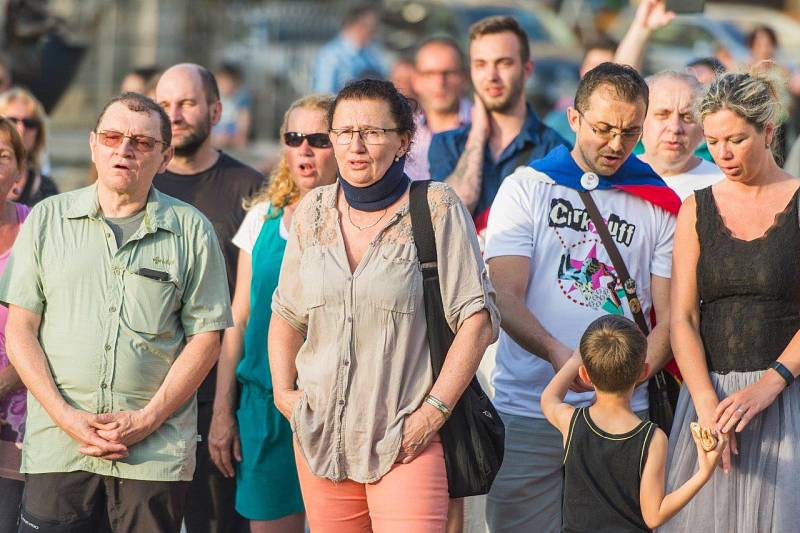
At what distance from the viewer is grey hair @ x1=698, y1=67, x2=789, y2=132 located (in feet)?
16.4

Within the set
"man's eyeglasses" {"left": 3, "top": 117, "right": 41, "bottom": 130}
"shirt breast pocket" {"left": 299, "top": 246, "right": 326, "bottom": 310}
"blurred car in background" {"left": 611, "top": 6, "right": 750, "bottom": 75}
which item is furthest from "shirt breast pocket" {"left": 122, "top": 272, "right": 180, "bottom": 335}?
"blurred car in background" {"left": 611, "top": 6, "right": 750, "bottom": 75}

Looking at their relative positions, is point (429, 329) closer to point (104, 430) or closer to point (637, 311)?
point (637, 311)

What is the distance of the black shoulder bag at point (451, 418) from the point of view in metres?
4.81

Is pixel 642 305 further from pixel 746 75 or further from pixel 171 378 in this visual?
pixel 171 378

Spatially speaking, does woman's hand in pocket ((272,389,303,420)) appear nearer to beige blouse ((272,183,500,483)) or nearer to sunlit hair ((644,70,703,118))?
beige blouse ((272,183,500,483))

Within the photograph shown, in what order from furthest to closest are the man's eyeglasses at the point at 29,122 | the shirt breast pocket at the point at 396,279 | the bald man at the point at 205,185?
the man's eyeglasses at the point at 29,122, the bald man at the point at 205,185, the shirt breast pocket at the point at 396,279

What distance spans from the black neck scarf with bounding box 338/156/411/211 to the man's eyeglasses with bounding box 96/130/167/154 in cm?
88

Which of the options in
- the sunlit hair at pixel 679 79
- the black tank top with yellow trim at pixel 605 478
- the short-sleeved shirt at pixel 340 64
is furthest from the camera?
the short-sleeved shirt at pixel 340 64

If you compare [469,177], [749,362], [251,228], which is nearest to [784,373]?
[749,362]

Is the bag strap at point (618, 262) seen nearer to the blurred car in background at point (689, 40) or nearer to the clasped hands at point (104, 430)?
the clasped hands at point (104, 430)

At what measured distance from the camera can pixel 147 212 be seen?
5336mm

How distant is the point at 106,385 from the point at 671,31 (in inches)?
664

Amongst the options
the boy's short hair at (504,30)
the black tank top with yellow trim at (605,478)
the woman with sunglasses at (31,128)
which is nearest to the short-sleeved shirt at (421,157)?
the boy's short hair at (504,30)

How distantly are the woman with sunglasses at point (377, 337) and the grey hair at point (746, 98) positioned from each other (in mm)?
1051
